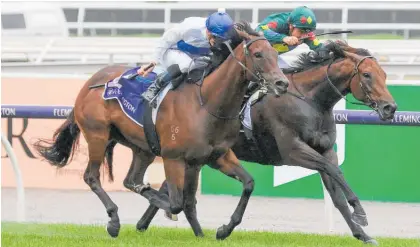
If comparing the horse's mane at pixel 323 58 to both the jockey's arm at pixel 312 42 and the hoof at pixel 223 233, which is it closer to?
the jockey's arm at pixel 312 42

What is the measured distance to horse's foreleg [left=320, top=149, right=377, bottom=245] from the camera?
7.79 meters

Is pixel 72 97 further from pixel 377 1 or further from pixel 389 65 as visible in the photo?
pixel 377 1

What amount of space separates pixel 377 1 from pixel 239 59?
29.9 feet

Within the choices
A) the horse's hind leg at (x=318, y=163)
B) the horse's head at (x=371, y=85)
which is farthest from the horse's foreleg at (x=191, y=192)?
the horse's head at (x=371, y=85)

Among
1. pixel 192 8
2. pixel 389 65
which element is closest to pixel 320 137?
pixel 389 65

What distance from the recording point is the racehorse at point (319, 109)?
7.88 metres

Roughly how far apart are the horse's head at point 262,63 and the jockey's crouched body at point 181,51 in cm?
43

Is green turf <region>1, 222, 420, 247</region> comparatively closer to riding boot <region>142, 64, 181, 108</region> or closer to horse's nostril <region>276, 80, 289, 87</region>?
riding boot <region>142, 64, 181, 108</region>

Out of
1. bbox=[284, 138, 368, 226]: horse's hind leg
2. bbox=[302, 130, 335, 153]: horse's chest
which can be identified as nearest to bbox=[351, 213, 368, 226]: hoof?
bbox=[284, 138, 368, 226]: horse's hind leg

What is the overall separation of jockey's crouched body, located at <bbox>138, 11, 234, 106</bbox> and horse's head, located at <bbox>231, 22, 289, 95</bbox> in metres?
0.43

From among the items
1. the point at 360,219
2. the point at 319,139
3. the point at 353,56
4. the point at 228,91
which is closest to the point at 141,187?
the point at 228,91

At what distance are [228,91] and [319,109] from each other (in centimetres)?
82

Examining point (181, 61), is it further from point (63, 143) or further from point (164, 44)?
point (63, 143)

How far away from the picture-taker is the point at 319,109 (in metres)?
8.17
